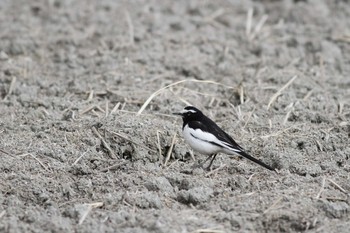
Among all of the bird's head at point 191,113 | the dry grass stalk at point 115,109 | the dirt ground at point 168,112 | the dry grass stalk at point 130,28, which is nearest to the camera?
the dirt ground at point 168,112

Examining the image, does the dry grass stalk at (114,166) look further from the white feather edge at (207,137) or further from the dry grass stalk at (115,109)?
the dry grass stalk at (115,109)

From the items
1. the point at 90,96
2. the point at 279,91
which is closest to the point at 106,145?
the point at 90,96

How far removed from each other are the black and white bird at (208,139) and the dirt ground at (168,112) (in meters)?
0.18

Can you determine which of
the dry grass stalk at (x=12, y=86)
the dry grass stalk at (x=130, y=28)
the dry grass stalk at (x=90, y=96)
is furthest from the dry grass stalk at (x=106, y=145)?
the dry grass stalk at (x=130, y=28)

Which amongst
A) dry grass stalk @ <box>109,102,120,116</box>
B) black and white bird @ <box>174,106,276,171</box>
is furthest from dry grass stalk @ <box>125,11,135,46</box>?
black and white bird @ <box>174,106,276,171</box>

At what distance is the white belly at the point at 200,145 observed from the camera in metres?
6.98

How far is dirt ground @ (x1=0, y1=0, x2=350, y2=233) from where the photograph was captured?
615 cm

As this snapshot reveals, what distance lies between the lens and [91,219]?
5938 mm

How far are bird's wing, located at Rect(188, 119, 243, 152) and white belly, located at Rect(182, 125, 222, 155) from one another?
0.11 feet

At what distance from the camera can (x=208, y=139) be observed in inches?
275

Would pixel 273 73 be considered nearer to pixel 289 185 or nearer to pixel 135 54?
pixel 135 54

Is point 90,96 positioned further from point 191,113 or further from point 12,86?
point 191,113

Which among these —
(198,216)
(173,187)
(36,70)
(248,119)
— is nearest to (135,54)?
(36,70)

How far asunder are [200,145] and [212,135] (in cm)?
14
